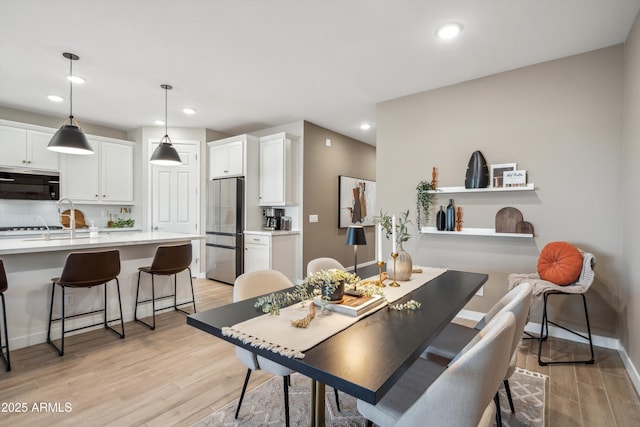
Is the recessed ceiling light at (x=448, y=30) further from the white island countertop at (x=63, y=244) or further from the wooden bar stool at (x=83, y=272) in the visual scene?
the wooden bar stool at (x=83, y=272)

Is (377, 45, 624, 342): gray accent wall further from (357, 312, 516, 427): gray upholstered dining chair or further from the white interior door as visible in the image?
the white interior door

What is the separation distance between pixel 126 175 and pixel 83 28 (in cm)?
347

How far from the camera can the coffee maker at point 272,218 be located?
201 inches

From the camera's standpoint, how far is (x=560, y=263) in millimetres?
2592

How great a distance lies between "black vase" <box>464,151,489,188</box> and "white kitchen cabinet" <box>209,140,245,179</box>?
10.9ft

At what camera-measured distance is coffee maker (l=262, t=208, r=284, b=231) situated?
5.10 meters

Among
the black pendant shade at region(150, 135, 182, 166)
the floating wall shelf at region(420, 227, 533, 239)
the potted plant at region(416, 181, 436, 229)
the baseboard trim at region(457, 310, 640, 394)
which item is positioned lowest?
the baseboard trim at region(457, 310, 640, 394)

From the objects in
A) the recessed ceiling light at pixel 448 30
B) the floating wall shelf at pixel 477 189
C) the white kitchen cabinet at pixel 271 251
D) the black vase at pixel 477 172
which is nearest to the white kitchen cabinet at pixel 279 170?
the white kitchen cabinet at pixel 271 251

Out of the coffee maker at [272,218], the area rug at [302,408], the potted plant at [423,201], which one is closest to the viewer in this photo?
the area rug at [302,408]

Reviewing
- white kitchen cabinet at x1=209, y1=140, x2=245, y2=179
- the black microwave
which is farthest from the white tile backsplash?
white kitchen cabinet at x1=209, y1=140, x2=245, y2=179

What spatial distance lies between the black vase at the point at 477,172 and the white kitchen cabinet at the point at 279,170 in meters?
2.60

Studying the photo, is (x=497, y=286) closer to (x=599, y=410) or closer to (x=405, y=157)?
(x=599, y=410)

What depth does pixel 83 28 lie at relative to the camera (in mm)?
2465

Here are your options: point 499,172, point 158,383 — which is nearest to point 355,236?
point 158,383
